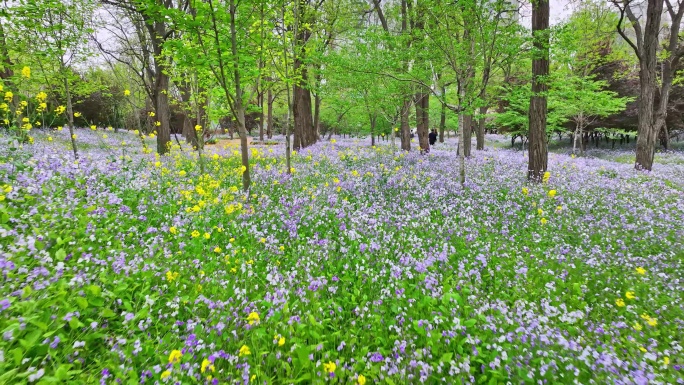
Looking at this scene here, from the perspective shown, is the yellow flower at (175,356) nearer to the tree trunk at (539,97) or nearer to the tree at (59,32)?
the tree at (59,32)

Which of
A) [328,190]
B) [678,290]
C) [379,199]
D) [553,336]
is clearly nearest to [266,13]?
[328,190]

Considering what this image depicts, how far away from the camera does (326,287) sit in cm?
420

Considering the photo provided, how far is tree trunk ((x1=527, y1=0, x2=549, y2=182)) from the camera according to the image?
364 inches

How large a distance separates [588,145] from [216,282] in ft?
153

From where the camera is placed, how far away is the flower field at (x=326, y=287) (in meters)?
2.71

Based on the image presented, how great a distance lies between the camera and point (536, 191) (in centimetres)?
864

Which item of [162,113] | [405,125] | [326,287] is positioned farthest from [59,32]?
[405,125]

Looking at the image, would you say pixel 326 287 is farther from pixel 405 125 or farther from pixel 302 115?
pixel 302 115

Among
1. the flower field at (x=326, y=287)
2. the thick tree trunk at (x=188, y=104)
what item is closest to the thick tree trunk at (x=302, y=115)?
the thick tree trunk at (x=188, y=104)

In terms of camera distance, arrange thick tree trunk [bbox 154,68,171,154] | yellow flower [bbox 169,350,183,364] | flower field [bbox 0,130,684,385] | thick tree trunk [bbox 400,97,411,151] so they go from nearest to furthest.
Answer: yellow flower [bbox 169,350,183,364] → flower field [bbox 0,130,684,385] → thick tree trunk [bbox 154,68,171,154] → thick tree trunk [bbox 400,97,411,151]

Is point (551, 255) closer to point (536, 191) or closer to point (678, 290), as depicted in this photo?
point (678, 290)

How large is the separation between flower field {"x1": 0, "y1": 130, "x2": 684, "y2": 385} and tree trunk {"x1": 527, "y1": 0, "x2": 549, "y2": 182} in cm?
286

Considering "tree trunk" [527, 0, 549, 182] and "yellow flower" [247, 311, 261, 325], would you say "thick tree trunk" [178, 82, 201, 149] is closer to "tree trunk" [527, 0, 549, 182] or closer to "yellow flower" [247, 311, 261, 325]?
"yellow flower" [247, 311, 261, 325]

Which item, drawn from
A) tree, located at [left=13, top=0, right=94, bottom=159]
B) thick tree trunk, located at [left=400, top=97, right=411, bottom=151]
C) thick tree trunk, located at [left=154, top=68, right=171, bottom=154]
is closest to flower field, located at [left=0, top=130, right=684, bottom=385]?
tree, located at [left=13, top=0, right=94, bottom=159]
